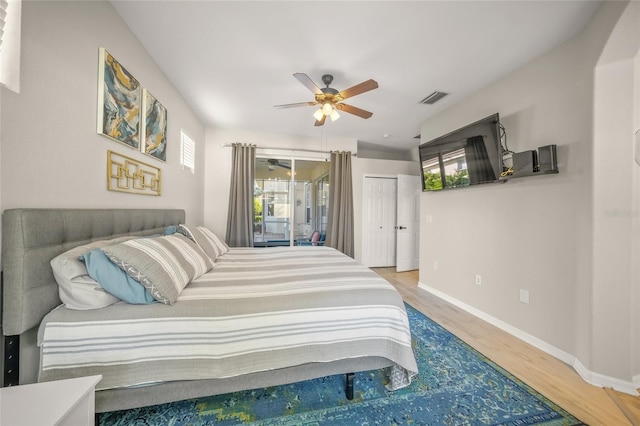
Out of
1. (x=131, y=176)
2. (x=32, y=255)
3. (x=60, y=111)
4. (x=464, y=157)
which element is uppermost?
(x=464, y=157)

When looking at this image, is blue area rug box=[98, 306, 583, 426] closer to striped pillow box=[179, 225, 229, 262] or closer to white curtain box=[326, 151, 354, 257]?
striped pillow box=[179, 225, 229, 262]

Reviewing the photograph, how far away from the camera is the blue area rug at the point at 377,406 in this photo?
4.23 feet

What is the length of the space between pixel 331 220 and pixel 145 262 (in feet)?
11.1

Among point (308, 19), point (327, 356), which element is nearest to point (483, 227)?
point (327, 356)

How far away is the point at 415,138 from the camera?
4449 mm

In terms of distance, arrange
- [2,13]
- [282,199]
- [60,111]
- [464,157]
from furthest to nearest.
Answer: [282,199] < [464,157] < [60,111] < [2,13]

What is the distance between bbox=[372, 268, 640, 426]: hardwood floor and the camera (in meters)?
1.38

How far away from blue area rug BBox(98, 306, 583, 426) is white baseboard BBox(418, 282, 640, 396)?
1.71ft

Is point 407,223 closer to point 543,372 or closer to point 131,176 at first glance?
point 543,372

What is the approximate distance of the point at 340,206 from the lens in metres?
4.41

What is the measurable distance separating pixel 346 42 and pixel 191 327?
7.62ft

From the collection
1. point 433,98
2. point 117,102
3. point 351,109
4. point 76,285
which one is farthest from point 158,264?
point 433,98

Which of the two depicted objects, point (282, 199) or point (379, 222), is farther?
point (379, 222)

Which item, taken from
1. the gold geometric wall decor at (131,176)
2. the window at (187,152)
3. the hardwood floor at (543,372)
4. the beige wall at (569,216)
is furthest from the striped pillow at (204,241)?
the beige wall at (569,216)
